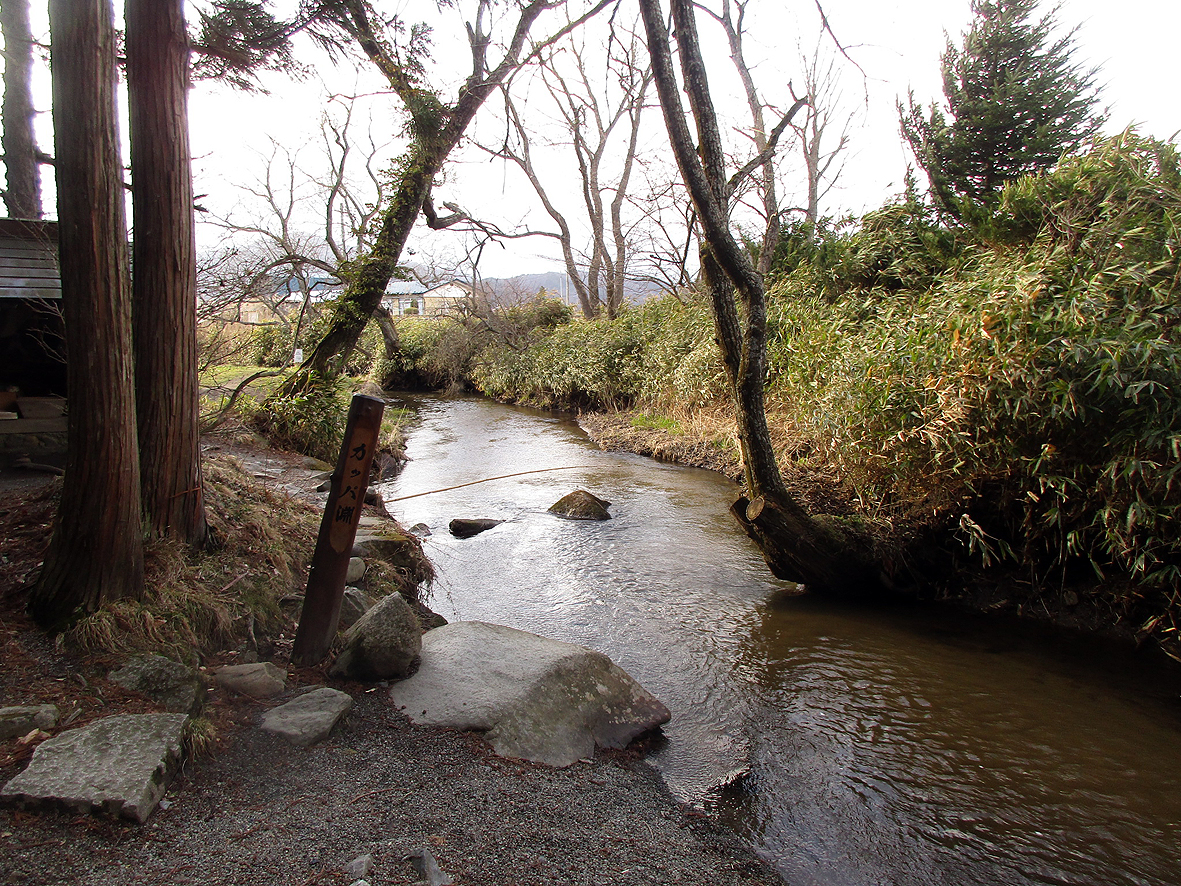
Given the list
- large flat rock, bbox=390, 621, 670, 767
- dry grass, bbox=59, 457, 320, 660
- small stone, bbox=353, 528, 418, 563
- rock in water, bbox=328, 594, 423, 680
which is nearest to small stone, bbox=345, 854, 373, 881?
large flat rock, bbox=390, 621, 670, 767

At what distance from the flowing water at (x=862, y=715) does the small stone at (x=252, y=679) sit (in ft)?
5.70

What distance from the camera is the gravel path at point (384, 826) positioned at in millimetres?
1909

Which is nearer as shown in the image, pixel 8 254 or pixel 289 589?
pixel 289 589

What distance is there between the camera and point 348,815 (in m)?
2.23

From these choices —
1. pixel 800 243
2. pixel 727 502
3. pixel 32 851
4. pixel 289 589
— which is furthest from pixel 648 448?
pixel 32 851

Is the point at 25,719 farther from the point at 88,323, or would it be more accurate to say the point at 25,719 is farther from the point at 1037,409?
the point at 1037,409

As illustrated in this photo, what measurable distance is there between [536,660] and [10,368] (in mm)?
6100

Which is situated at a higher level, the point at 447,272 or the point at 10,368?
the point at 447,272

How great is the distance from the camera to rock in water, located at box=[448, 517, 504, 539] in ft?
21.6

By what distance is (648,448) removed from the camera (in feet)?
34.1

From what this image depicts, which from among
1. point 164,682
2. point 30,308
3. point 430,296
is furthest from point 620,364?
point 164,682

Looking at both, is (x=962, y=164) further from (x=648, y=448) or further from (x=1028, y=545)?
(x=1028, y=545)

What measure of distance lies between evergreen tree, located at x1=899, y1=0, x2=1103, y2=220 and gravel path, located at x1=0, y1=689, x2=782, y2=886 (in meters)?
9.54

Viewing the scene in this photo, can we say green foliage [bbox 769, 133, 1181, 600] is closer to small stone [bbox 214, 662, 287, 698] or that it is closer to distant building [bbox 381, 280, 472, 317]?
small stone [bbox 214, 662, 287, 698]
